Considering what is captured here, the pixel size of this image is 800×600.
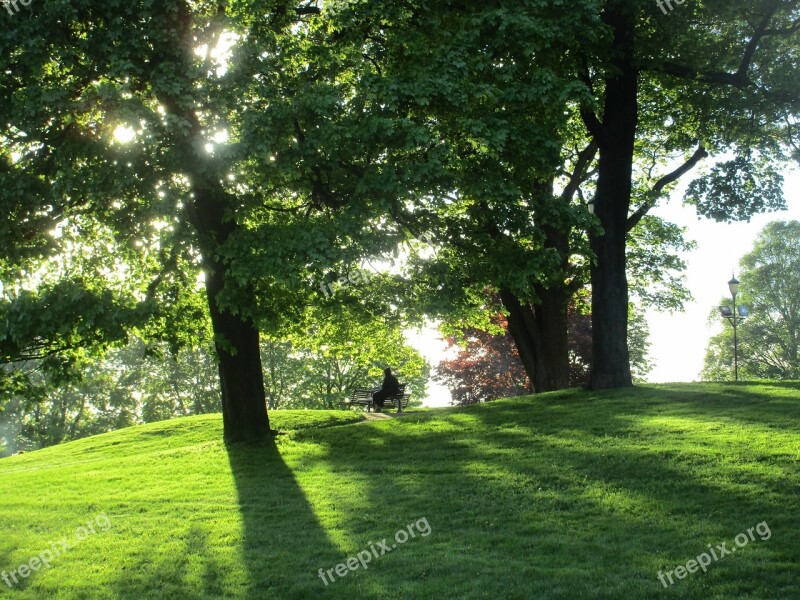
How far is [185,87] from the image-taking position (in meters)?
13.2

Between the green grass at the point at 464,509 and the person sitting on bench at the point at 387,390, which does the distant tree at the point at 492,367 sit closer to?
the person sitting on bench at the point at 387,390

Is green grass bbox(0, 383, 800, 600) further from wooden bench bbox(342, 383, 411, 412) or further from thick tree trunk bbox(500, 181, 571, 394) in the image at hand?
wooden bench bbox(342, 383, 411, 412)

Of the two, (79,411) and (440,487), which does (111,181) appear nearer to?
(440,487)

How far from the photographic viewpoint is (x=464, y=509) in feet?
34.8

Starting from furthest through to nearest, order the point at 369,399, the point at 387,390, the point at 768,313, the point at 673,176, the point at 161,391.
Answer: the point at 768,313, the point at 161,391, the point at 369,399, the point at 387,390, the point at 673,176

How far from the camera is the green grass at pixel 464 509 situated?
8.21 metres

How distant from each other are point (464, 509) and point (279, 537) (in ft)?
7.95

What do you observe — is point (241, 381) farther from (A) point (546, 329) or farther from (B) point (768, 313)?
(B) point (768, 313)

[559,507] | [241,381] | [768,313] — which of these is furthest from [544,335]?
[768,313]

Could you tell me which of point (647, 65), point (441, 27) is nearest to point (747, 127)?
point (647, 65)

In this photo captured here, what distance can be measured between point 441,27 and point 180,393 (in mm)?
44050

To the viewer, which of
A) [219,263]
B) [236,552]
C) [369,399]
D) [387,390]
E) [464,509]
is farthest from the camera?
[369,399]

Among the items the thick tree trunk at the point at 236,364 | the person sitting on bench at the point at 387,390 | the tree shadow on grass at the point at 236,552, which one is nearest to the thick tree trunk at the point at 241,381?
the thick tree trunk at the point at 236,364

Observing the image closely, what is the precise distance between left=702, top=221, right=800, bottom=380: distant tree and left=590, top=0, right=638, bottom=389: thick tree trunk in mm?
40836
